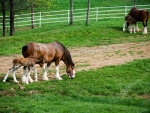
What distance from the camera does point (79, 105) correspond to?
12.3 metres

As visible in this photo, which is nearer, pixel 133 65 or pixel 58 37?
pixel 133 65

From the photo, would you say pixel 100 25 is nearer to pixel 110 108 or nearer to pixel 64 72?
pixel 64 72

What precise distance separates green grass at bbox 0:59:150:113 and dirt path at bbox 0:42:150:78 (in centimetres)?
202

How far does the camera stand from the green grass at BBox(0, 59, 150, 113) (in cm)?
1202

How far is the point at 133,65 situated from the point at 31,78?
5.54 m

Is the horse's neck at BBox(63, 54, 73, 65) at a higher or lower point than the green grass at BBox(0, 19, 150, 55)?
lower

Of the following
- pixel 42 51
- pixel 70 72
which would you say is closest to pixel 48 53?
pixel 42 51

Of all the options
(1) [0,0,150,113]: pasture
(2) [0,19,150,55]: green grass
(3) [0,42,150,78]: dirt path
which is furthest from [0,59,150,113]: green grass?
(2) [0,19,150,55]: green grass

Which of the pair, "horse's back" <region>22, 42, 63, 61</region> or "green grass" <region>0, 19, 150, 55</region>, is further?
"green grass" <region>0, 19, 150, 55</region>

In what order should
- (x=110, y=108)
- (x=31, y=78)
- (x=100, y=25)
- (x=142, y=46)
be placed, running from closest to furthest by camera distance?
(x=110, y=108), (x=31, y=78), (x=142, y=46), (x=100, y=25)

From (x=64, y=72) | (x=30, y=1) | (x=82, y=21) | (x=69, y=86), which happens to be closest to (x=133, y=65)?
(x=64, y=72)

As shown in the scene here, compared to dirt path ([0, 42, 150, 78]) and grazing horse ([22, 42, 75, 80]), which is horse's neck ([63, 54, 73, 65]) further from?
dirt path ([0, 42, 150, 78])

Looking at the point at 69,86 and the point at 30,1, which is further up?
the point at 30,1

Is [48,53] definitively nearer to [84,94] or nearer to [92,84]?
[92,84]
